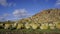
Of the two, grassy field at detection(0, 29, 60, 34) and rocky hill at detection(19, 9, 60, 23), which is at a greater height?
rocky hill at detection(19, 9, 60, 23)

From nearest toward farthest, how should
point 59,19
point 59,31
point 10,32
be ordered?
point 59,31 < point 10,32 < point 59,19

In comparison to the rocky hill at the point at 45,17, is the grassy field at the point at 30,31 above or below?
below

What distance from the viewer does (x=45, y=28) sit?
283 centimetres

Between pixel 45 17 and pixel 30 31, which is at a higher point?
pixel 45 17

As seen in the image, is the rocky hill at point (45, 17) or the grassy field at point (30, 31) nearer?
the grassy field at point (30, 31)

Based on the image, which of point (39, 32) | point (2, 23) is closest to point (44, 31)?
point (39, 32)

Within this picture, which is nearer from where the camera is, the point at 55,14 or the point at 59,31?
the point at 59,31

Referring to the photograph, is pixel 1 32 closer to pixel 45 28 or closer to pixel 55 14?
pixel 45 28

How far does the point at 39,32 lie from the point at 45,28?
18 cm

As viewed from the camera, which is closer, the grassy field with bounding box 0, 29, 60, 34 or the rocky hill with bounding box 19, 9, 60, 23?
the grassy field with bounding box 0, 29, 60, 34

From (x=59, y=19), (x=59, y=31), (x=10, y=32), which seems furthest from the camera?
(x=59, y=19)

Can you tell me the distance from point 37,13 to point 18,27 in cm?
56

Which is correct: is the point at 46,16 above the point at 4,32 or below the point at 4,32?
above

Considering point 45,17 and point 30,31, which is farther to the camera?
point 45,17
